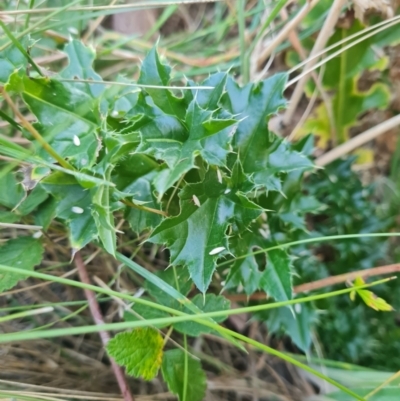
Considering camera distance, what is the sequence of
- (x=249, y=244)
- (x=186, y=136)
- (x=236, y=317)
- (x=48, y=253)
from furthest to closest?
1. (x=236, y=317)
2. (x=48, y=253)
3. (x=249, y=244)
4. (x=186, y=136)

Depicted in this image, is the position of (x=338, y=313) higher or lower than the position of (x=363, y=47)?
lower

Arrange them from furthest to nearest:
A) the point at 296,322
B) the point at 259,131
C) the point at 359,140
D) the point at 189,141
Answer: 1. the point at 359,140
2. the point at 296,322
3. the point at 259,131
4. the point at 189,141

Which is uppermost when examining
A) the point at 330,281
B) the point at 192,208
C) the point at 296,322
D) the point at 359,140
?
the point at 192,208

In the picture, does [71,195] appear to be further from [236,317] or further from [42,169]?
[236,317]

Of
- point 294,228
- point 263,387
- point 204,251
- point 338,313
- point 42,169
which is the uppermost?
point 42,169

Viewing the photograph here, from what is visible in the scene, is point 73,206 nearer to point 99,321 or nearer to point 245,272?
point 99,321

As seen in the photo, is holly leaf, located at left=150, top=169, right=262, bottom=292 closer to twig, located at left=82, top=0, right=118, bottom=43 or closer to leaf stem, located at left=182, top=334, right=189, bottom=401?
leaf stem, located at left=182, top=334, right=189, bottom=401

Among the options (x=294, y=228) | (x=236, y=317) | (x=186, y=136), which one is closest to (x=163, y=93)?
(x=186, y=136)

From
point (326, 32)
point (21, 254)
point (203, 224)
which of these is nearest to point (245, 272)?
point (203, 224)
